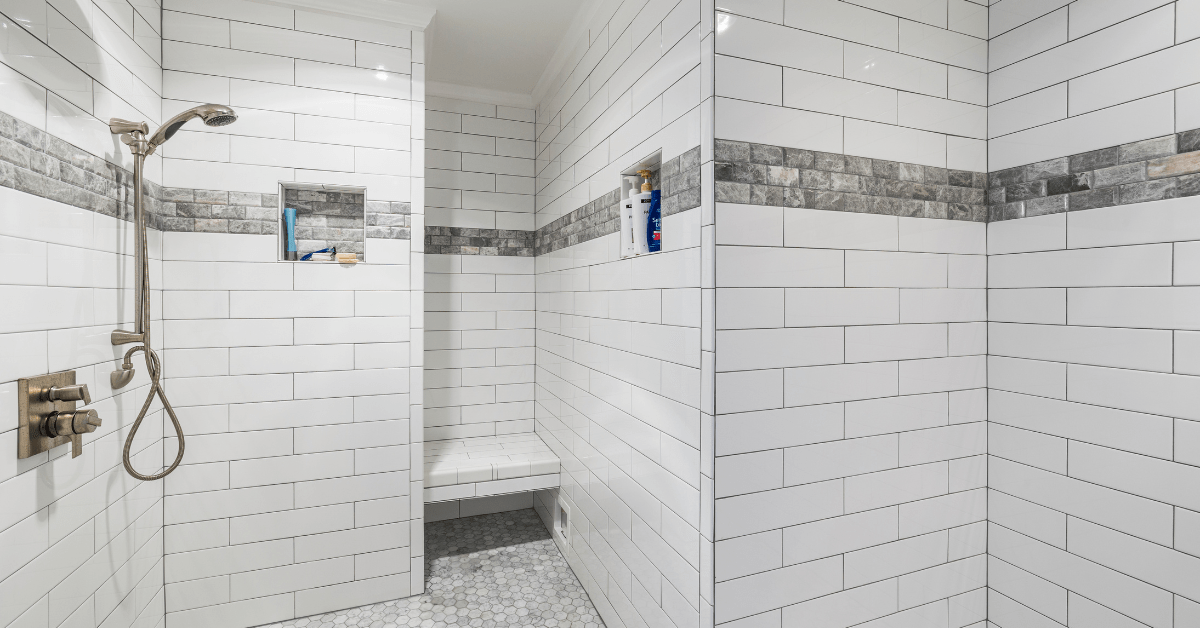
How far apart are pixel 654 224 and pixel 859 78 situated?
0.64m

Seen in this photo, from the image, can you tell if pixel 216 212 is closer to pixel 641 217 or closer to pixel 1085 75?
pixel 641 217

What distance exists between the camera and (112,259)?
1.49 m

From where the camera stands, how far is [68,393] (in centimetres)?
122

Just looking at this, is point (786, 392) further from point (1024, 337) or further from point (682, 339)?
point (1024, 337)

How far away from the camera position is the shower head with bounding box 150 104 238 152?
4.85ft

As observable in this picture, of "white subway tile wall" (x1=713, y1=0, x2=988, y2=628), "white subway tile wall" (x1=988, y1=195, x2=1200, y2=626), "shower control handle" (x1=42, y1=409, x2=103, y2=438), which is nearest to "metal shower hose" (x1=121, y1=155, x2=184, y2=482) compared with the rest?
"shower control handle" (x1=42, y1=409, x2=103, y2=438)

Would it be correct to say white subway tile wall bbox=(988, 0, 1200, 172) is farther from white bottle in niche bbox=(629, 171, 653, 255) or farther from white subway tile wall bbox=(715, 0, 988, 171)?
white bottle in niche bbox=(629, 171, 653, 255)

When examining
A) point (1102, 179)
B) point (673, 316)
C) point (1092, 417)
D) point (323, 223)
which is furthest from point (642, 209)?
point (323, 223)

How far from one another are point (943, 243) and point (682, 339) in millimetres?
799

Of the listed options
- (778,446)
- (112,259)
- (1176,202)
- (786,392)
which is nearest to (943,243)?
(1176,202)

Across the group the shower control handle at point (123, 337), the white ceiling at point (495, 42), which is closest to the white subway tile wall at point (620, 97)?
the white ceiling at point (495, 42)

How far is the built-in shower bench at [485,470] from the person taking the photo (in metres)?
2.28

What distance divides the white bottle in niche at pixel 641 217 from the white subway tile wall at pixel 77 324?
4.64 feet

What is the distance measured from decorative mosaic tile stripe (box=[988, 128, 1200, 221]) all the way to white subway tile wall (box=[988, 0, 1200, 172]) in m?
→ 0.02
